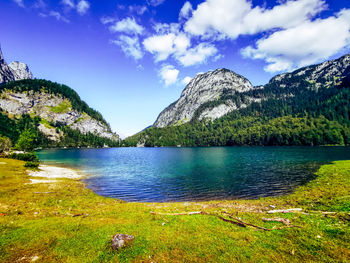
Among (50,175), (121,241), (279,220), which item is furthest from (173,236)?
(50,175)

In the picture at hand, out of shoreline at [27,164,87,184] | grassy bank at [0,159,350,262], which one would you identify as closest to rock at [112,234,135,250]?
grassy bank at [0,159,350,262]

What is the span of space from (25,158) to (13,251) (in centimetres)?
7541

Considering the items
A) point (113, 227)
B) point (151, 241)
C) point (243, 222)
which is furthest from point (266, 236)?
point (113, 227)

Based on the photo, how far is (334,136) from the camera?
582 ft

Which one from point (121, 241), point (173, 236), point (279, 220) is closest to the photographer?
point (121, 241)

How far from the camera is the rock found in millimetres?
12383

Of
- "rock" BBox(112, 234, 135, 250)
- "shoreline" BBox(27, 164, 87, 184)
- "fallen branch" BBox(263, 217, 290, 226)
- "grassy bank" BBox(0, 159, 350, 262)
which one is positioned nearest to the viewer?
"grassy bank" BBox(0, 159, 350, 262)

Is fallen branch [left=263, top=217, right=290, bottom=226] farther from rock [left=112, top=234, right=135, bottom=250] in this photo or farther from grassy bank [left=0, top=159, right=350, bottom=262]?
rock [left=112, top=234, right=135, bottom=250]

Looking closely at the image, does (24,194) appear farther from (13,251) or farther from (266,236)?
(266,236)

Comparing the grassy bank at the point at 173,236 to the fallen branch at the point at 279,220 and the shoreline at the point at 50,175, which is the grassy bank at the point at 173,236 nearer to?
the fallen branch at the point at 279,220

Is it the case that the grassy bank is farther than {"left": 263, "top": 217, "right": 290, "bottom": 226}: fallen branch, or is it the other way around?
{"left": 263, "top": 217, "right": 290, "bottom": 226}: fallen branch

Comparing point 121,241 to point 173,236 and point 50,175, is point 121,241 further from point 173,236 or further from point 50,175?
point 50,175

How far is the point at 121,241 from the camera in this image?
12711 mm

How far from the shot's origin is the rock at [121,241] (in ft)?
40.6
